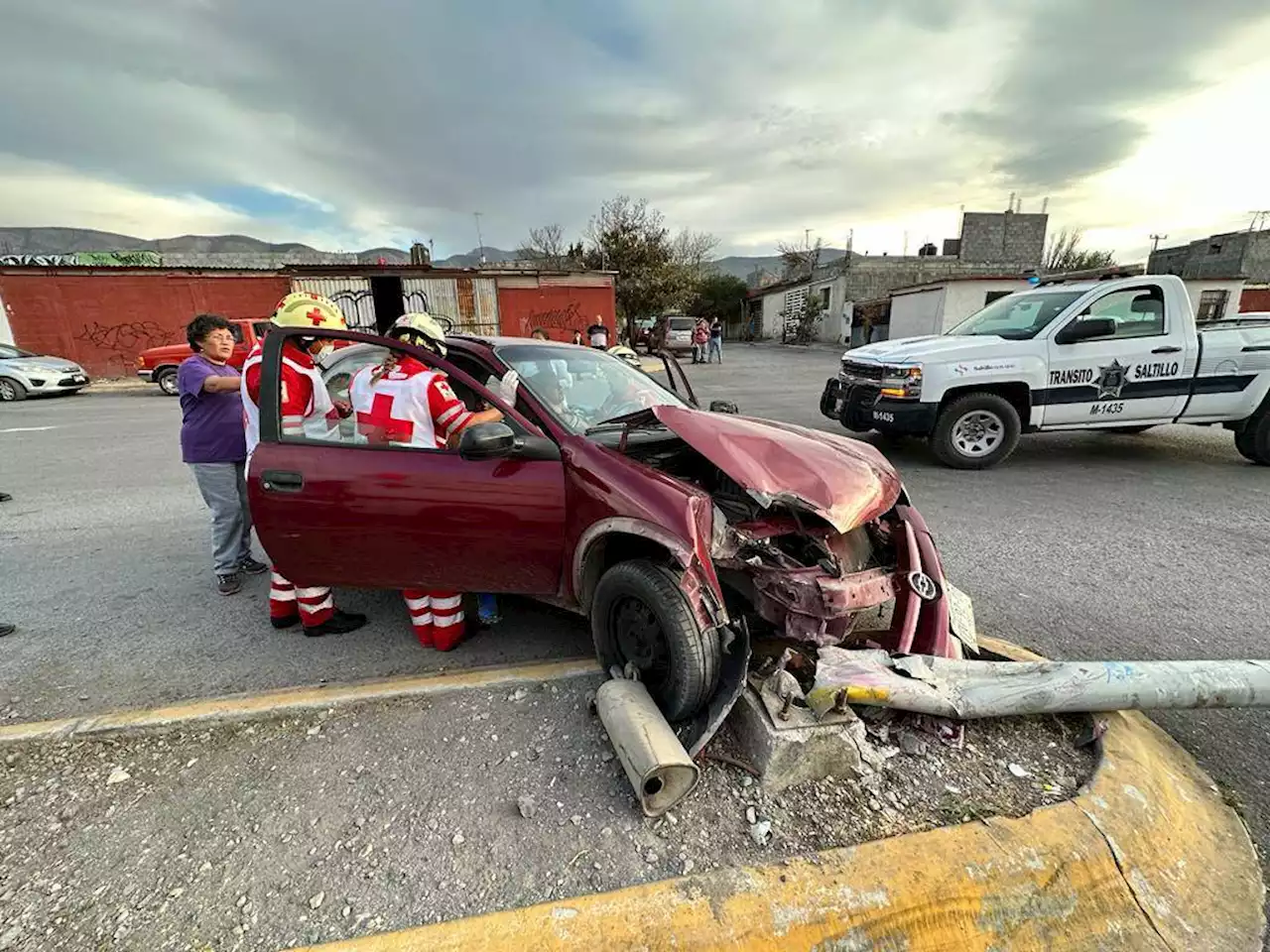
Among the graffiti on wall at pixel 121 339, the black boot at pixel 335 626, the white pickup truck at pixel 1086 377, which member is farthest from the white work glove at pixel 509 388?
the graffiti on wall at pixel 121 339

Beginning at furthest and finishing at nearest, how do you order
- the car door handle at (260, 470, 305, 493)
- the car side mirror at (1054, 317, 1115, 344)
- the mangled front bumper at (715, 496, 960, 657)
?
the car side mirror at (1054, 317, 1115, 344)
the car door handle at (260, 470, 305, 493)
the mangled front bumper at (715, 496, 960, 657)

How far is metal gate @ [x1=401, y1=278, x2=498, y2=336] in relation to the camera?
60.3ft

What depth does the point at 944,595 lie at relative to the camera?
95.0 inches

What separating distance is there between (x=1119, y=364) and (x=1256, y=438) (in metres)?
1.83

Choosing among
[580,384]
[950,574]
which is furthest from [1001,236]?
[580,384]

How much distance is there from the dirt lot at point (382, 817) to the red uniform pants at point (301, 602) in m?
0.75

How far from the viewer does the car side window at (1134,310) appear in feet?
19.2

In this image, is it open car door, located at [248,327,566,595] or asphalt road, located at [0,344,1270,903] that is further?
asphalt road, located at [0,344,1270,903]

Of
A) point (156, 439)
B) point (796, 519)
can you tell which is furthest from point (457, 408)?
point (156, 439)

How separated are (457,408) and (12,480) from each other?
22.7 ft

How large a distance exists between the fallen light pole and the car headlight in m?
4.96

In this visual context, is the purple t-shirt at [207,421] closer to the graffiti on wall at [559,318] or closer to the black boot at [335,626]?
the black boot at [335,626]

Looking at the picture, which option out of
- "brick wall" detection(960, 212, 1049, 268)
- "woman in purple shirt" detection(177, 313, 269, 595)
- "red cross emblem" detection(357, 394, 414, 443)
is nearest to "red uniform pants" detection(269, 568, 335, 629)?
"woman in purple shirt" detection(177, 313, 269, 595)

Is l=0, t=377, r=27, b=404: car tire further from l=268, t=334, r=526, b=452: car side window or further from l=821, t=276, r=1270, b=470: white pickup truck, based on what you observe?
l=821, t=276, r=1270, b=470: white pickup truck
